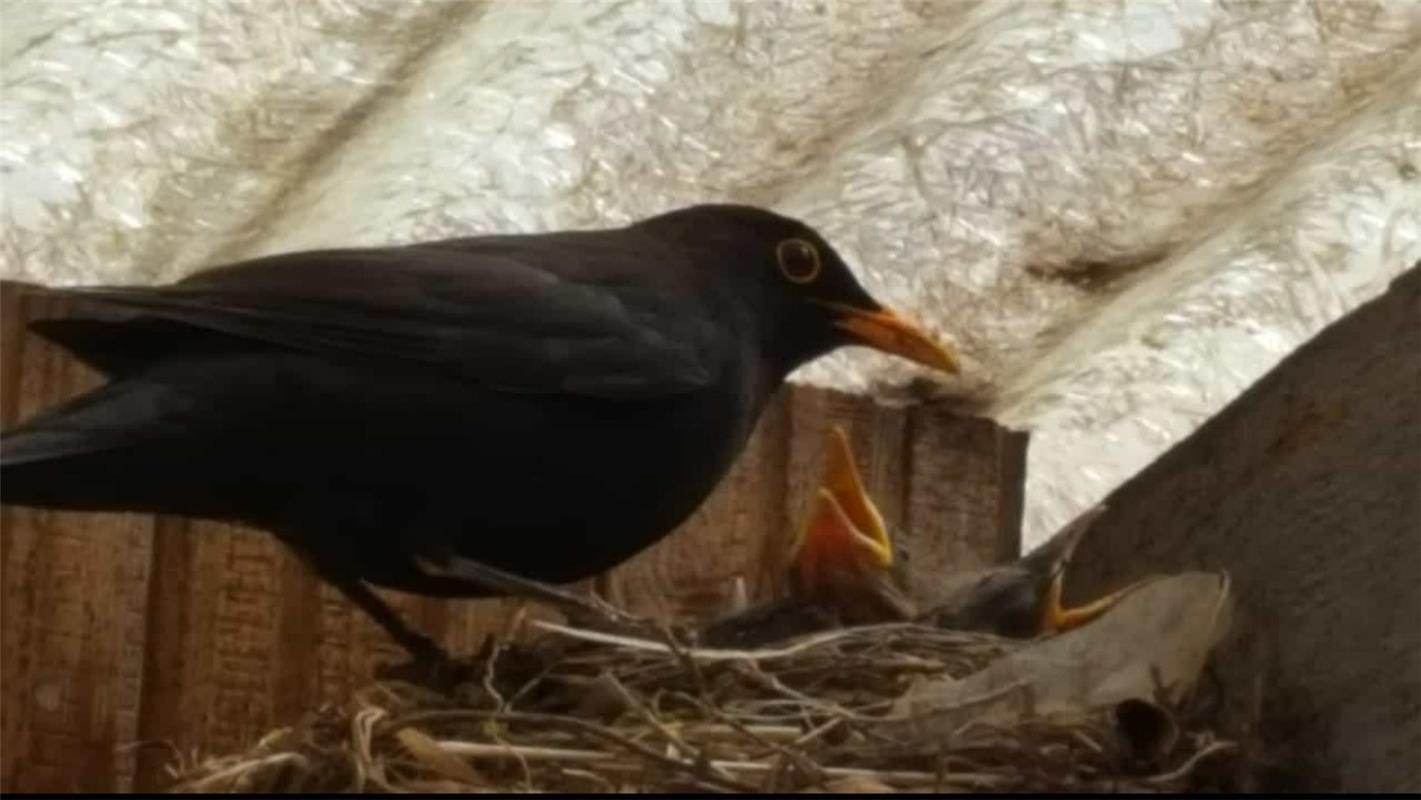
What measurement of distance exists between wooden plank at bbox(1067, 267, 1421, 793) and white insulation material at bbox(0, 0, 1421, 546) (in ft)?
5.16

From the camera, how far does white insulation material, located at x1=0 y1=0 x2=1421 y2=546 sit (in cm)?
676

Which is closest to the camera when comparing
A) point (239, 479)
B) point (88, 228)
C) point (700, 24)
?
point (239, 479)

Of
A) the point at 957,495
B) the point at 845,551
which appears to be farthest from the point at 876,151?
the point at 845,551

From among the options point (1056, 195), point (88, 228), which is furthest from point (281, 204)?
point (1056, 195)

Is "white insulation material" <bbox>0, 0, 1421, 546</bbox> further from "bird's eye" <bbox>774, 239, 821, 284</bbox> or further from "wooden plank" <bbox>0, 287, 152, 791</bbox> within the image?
"wooden plank" <bbox>0, 287, 152, 791</bbox>

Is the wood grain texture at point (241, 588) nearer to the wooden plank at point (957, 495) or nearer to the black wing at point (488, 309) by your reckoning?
the wooden plank at point (957, 495)

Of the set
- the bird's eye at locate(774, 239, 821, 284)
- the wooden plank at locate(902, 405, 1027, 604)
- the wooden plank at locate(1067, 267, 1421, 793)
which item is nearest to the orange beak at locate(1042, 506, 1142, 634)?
the wooden plank at locate(902, 405, 1027, 604)

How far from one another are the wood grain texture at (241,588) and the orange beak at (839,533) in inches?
3.1

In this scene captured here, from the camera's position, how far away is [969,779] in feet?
15.3

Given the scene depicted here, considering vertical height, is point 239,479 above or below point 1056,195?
below

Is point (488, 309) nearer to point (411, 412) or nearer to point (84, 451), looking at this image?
point (411, 412)

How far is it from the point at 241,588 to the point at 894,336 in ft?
3.16

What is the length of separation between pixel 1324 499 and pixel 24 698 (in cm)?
149

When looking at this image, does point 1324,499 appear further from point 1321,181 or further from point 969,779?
point 1321,181
